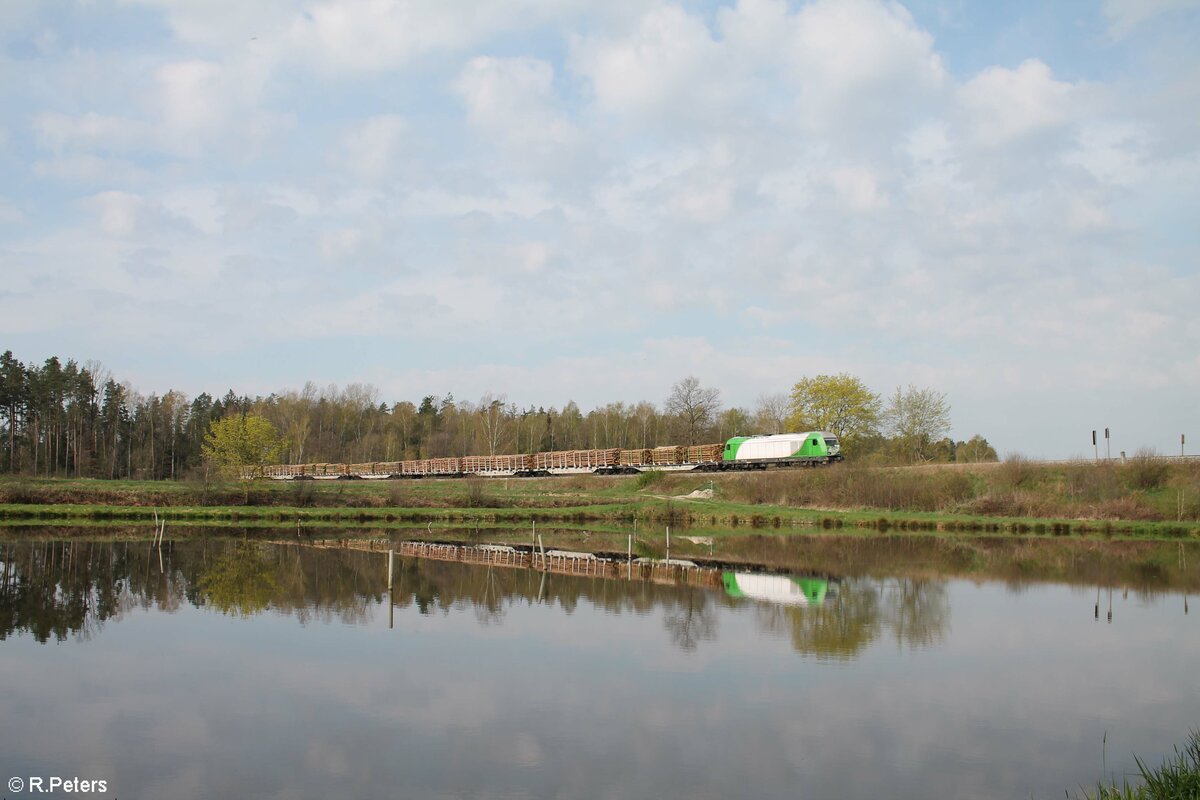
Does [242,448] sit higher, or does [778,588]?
[242,448]

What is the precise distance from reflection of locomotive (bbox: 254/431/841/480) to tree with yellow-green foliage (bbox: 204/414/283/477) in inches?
55.5

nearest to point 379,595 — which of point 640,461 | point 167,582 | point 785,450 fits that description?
point 167,582

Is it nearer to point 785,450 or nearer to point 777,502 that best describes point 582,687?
point 777,502

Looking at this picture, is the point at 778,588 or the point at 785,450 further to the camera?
the point at 785,450

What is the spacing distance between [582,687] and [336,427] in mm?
114883

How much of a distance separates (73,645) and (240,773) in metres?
9.20

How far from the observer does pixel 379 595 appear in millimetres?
23719

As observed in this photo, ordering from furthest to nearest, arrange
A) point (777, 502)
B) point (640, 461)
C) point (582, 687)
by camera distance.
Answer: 1. point (640, 461)
2. point (777, 502)
3. point (582, 687)

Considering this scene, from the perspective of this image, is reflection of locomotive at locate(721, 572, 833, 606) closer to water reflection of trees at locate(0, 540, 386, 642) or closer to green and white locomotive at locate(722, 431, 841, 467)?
water reflection of trees at locate(0, 540, 386, 642)

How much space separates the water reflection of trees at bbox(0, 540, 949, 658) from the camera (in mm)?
19625

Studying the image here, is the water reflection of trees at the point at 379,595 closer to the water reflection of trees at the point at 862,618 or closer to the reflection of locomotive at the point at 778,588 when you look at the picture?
the water reflection of trees at the point at 862,618

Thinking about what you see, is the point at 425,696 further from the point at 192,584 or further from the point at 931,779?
the point at 192,584

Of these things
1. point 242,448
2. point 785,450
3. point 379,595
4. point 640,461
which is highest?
point 242,448

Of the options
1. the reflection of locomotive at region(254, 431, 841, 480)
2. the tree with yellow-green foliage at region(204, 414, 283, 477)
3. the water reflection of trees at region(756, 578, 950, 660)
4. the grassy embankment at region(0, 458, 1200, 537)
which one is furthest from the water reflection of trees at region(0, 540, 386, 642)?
the reflection of locomotive at region(254, 431, 841, 480)
